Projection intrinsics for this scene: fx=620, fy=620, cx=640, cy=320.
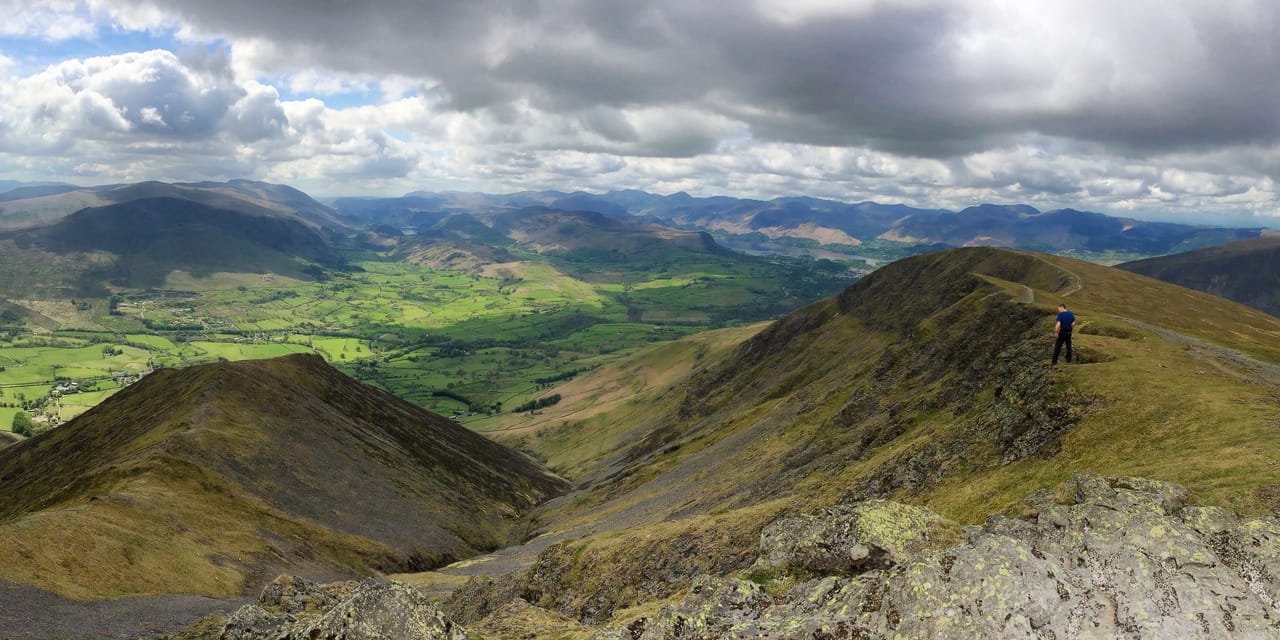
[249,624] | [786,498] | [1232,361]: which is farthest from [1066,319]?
[249,624]

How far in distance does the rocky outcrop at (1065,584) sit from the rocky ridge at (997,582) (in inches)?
2.3

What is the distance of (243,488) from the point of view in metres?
114

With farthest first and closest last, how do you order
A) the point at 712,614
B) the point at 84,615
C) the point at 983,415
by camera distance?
1. the point at 983,415
2. the point at 84,615
3. the point at 712,614

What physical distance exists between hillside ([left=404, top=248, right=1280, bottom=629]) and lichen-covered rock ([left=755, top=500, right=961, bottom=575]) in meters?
1.87

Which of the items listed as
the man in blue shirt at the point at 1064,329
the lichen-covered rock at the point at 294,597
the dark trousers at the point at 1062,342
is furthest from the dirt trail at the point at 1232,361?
the lichen-covered rock at the point at 294,597

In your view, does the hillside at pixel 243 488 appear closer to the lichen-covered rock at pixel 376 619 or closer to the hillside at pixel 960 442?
the hillside at pixel 960 442

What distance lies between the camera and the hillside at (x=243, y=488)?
74438 millimetres

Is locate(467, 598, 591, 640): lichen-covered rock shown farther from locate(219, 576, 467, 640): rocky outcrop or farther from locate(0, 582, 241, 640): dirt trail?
locate(0, 582, 241, 640): dirt trail

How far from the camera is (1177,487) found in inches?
1350

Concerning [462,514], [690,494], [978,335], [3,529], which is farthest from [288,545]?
[978,335]

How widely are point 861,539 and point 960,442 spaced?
3593 centimetres

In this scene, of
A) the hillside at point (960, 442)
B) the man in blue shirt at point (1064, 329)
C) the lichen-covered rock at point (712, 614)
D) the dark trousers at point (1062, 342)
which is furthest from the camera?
the dark trousers at point (1062, 342)

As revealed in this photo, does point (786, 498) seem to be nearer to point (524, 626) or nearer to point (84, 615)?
point (524, 626)

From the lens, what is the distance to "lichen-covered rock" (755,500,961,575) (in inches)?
1438
